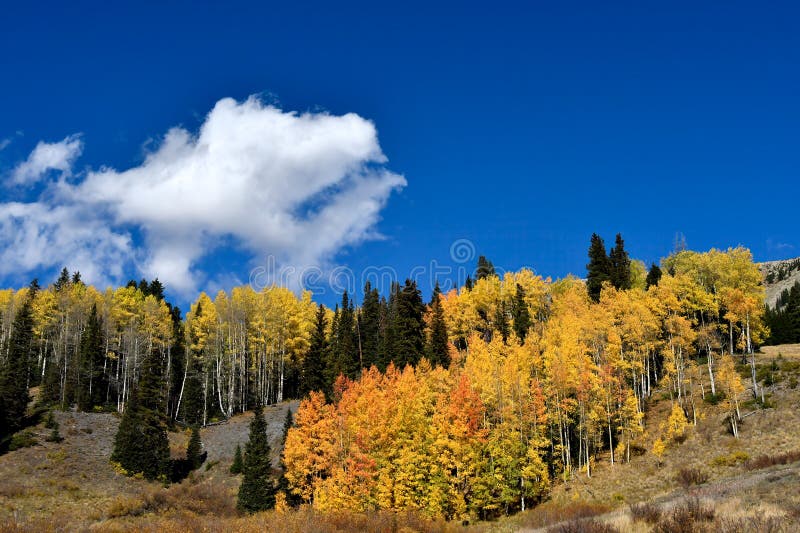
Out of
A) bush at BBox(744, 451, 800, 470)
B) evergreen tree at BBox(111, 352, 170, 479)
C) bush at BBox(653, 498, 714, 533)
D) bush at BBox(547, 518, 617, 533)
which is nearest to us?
bush at BBox(653, 498, 714, 533)

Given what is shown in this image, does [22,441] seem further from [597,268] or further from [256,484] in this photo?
[597,268]

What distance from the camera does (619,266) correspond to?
8350 centimetres

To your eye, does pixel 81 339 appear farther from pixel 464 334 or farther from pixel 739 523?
pixel 739 523

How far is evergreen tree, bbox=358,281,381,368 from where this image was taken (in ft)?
267

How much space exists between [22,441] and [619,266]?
77809 millimetres

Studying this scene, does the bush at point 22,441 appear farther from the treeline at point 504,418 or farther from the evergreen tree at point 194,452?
the treeline at point 504,418

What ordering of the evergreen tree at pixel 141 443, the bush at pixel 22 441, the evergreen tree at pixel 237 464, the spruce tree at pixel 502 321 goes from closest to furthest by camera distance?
the bush at pixel 22 441 < the evergreen tree at pixel 141 443 < the evergreen tree at pixel 237 464 < the spruce tree at pixel 502 321

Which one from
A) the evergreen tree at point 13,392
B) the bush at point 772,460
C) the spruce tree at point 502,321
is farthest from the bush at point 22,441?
the bush at point 772,460

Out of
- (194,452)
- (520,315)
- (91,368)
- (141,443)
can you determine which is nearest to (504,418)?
(520,315)

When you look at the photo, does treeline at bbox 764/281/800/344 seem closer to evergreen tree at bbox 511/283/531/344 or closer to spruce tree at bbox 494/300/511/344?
evergreen tree at bbox 511/283/531/344

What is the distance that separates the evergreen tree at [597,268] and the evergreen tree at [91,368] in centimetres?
6806

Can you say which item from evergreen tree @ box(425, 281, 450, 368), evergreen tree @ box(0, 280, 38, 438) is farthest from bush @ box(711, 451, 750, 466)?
evergreen tree @ box(0, 280, 38, 438)

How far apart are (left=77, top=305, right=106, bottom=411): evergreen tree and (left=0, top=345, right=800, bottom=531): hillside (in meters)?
4.83

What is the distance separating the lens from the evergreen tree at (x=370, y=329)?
81.2m
